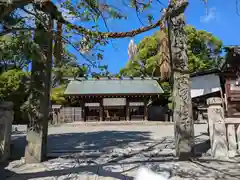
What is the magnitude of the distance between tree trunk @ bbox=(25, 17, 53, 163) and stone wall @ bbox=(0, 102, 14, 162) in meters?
0.52

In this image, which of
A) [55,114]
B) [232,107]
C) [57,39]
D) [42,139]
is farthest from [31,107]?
[55,114]

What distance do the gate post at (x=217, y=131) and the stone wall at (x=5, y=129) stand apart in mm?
4231

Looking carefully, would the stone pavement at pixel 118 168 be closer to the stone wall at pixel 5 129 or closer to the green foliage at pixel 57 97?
the stone wall at pixel 5 129

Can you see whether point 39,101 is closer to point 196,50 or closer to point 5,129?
point 5,129

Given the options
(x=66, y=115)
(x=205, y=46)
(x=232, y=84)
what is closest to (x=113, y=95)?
(x=66, y=115)

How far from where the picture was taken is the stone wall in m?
4.42

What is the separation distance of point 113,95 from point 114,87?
126cm

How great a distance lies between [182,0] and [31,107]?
387 centimetres

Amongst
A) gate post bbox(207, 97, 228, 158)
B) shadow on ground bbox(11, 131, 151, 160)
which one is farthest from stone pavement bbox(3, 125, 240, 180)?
shadow on ground bbox(11, 131, 151, 160)

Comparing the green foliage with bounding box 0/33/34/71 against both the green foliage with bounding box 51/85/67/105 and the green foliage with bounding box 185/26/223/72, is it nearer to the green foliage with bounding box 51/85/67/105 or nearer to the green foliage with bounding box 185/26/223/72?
the green foliage with bounding box 51/85/67/105

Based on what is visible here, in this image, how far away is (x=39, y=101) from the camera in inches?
176

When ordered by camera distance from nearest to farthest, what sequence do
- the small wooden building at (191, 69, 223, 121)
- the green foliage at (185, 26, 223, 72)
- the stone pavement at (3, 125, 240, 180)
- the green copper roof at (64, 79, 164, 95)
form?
the stone pavement at (3, 125, 240, 180) → the small wooden building at (191, 69, 223, 121) → the green copper roof at (64, 79, 164, 95) → the green foliage at (185, 26, 223, 72)

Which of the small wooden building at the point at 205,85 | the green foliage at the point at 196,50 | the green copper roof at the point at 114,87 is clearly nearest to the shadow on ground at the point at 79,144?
the small wooden building at the point at 205,85

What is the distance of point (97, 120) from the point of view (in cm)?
2011
